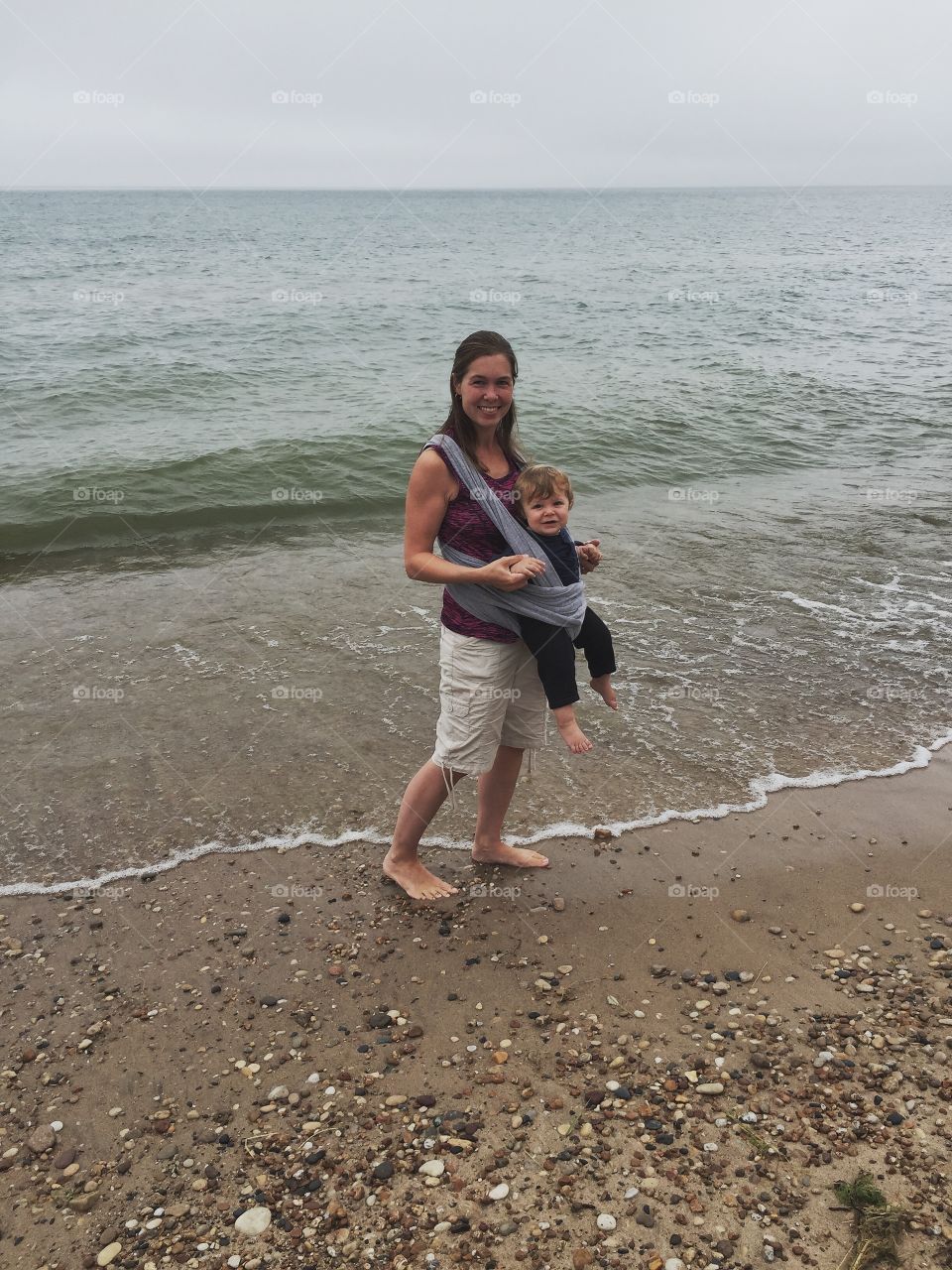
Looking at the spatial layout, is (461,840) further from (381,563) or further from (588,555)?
(381,563)

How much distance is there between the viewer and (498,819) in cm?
441

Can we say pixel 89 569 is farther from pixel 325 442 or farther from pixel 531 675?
pixel 531 675

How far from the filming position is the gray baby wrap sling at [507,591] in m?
3.53

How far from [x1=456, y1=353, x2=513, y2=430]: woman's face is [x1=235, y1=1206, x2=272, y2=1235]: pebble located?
9.23ft

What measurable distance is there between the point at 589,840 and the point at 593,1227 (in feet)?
7.35

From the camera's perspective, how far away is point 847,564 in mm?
8836

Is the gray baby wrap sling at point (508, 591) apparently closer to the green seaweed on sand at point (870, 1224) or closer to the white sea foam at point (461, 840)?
the white sea foam at point (461, 840)

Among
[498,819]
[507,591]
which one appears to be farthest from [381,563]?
[507,591]

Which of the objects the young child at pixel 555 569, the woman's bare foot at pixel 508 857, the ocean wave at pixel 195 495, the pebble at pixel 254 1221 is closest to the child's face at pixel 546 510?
the young child at pixel 555 569

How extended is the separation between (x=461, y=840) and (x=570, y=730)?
1469mm

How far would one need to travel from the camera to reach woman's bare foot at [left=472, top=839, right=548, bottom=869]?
14.6ft

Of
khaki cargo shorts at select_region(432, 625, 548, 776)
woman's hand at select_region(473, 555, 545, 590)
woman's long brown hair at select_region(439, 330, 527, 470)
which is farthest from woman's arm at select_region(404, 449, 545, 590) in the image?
khaki cargo shorts at select_region(432, 625, 548, 776)

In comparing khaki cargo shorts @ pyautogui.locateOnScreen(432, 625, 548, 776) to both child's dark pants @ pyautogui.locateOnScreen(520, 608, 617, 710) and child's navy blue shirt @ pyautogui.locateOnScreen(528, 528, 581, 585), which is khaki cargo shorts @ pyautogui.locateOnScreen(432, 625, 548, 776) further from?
child's navy blue shirt @ pyautogui.locateOnScreen(528, 528, 581, 585)

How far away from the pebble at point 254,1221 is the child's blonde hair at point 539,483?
8.37 feet
